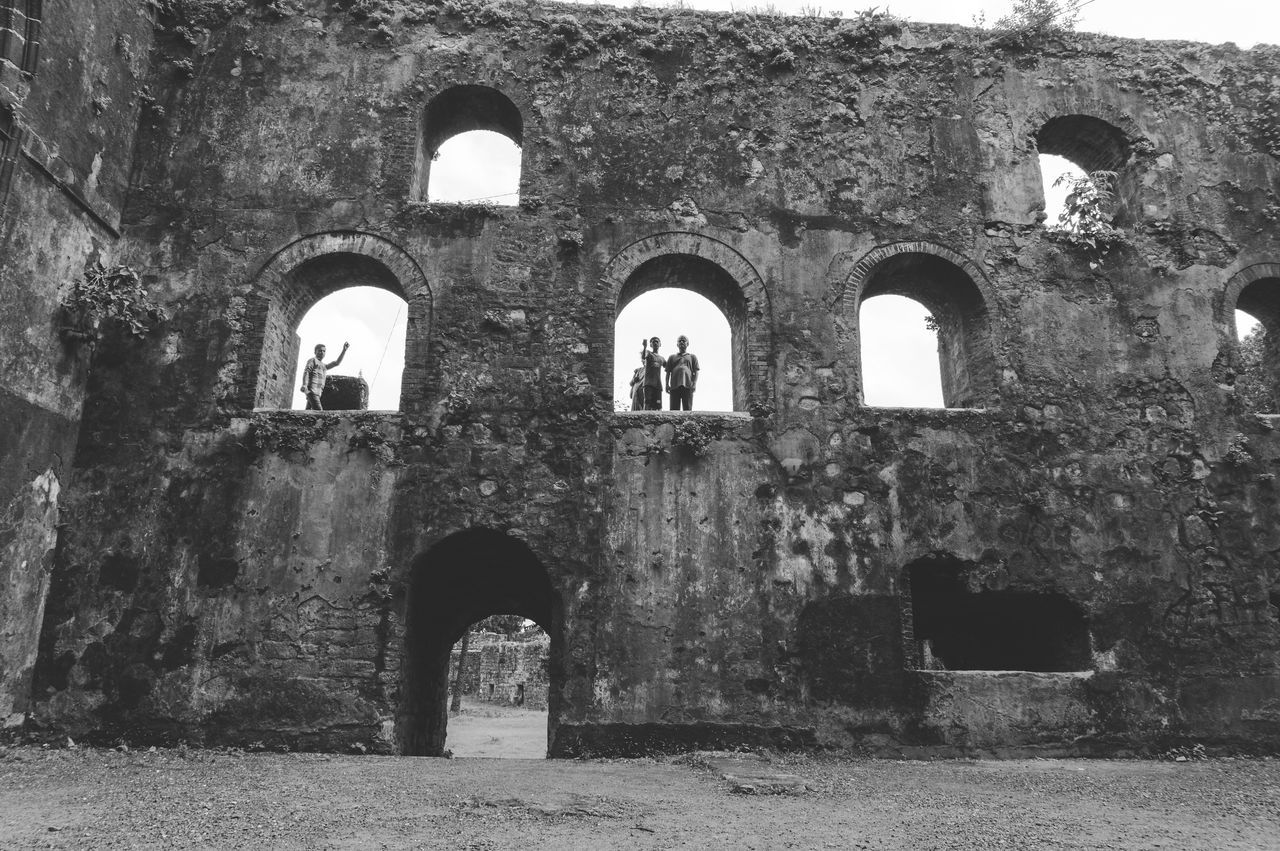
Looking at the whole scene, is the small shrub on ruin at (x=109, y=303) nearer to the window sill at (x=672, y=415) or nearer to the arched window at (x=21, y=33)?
the arched window at (x=21, y=33)

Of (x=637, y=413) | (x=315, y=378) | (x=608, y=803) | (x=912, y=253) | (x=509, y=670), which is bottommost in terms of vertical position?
(x=608, y=803)

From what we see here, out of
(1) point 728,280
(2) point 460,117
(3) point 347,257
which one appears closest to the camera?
(3) point 347,257

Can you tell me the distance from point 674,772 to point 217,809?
3.27 metres

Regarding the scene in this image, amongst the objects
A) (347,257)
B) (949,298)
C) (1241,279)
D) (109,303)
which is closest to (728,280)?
(949,298)

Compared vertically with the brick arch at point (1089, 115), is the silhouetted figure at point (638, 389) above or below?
below

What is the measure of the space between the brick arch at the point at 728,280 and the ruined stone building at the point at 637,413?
5cm

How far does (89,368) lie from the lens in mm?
8234

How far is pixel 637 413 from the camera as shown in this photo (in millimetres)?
8344

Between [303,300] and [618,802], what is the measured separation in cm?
645

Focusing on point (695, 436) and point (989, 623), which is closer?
point (695, 436)

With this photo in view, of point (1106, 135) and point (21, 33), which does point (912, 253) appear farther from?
point (21, 33)

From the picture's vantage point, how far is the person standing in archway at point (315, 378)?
977cm

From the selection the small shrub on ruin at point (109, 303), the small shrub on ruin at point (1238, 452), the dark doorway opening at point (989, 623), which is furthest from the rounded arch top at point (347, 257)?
the small shrub on ruin at point (1238, 452)

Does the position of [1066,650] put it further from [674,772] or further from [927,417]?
[674,772]
